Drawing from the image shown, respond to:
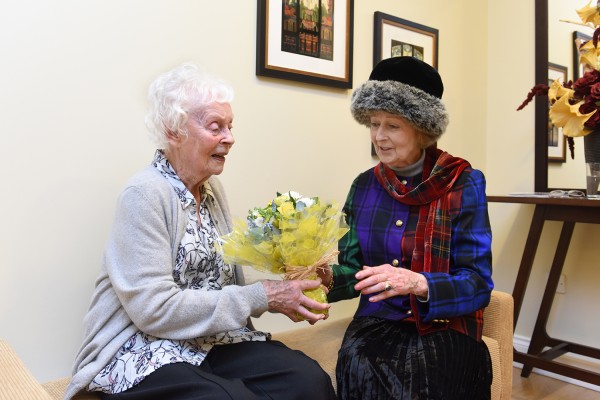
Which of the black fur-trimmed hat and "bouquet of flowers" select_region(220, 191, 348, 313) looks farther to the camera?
the black fur-trimmed hat

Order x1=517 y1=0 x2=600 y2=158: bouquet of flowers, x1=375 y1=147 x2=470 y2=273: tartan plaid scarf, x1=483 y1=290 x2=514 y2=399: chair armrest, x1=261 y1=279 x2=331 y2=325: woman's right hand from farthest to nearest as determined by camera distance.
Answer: x1=517 y1=0 x2=600 y2=158: bouquet of flowers → x1=483 y1=290 x2=514 y2=399: chair armrest → x1=375 y1=147 x2=470 y2=273: tartan plaid scarf → x1=261 y1=279 x2=331 y2=325: woman's right hand

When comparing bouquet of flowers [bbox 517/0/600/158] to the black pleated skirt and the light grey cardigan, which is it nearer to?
the black pleated skirt

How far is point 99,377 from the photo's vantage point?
1.39 meters

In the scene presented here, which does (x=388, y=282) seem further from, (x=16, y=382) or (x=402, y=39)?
(x=402, y=39)

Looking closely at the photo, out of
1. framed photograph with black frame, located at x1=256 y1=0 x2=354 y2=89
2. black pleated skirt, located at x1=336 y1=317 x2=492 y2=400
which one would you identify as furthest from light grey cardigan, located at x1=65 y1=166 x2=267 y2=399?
framed photograph with black frame, located at x1=256 y1=0 x2=354 y2=89

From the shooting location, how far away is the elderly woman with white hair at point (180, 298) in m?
1.36

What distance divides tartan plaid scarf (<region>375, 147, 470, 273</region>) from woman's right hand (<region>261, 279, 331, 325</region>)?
446 mm

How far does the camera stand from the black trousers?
1303 millimetres

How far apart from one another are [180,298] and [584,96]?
1967 mm

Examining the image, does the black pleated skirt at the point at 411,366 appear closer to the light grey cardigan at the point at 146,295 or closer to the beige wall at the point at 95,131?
the light grey cardigan at the point at 146,295

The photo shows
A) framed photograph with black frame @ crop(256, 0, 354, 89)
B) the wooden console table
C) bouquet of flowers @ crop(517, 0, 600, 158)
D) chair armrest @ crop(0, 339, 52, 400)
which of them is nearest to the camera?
chair armrest @ crop(0, 339, 52, 400)

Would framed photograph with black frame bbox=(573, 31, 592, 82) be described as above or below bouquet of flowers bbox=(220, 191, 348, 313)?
above

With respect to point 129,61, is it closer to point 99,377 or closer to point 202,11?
point 202,11

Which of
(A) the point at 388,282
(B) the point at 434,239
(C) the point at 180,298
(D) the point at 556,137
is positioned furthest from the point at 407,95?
(D) the point at 556,137
